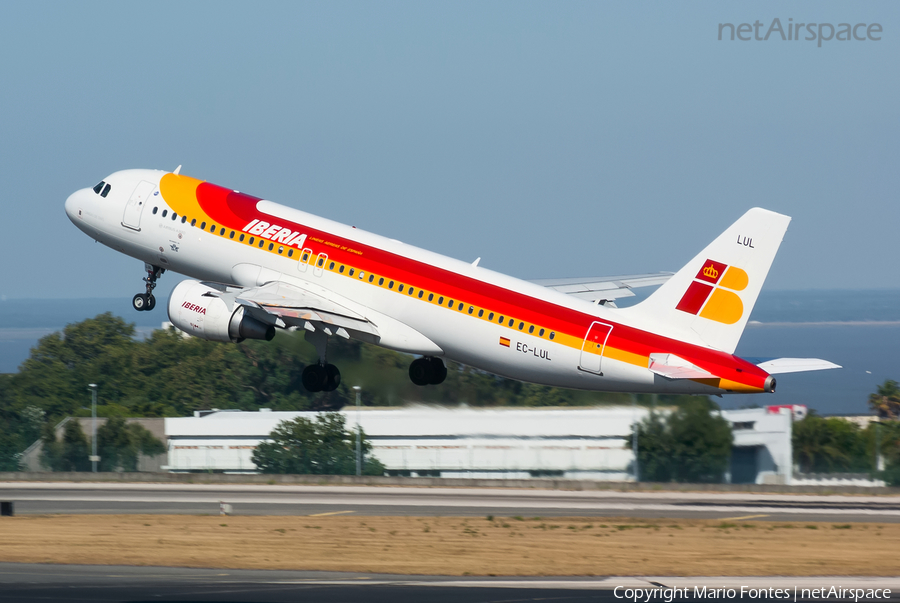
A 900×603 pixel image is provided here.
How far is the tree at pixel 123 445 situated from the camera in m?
80.4

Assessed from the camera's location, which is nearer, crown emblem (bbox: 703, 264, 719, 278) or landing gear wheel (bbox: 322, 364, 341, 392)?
crown emblem (bbox: 703, 264, 719, 278)

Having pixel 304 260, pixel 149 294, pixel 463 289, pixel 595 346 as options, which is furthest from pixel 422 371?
pixel 149 294

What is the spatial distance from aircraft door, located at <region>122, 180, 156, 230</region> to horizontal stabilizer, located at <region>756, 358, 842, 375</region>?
24900 mm

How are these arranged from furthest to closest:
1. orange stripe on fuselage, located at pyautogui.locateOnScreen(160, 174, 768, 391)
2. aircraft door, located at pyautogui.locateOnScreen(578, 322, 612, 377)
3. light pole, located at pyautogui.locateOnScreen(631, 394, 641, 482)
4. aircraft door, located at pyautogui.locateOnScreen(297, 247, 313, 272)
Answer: light pole, located at pyautogui.locateOnScreen(631, 394, 641, 482)
aircraft door, located at pyautogui.locateOnScreen(297, 247, 313, 272)
aircraft door, located at pyautogui.locateOnScreen(578, 322, 612, 377)
orange stripe on fuselage, located at pyautogui.locateOnScreen(160, 174, 768, 391)

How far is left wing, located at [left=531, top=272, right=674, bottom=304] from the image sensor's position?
46.0 m

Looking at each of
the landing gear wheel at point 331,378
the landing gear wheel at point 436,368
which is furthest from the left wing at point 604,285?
the landing gear wheel at point 331,378

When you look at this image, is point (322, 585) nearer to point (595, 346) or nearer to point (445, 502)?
point (595, 346)

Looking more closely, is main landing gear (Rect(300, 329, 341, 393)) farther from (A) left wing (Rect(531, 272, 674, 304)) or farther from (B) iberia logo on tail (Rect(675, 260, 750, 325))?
(B) iberia logo on tail (Rect(675, 260, 750, 325))

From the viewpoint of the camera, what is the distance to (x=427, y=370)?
46156 mm

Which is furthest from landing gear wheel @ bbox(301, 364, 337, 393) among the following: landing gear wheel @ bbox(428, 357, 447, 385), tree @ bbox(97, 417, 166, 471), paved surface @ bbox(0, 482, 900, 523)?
tree @ bbox(97, 417, 166, 471)

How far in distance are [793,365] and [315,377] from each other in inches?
709

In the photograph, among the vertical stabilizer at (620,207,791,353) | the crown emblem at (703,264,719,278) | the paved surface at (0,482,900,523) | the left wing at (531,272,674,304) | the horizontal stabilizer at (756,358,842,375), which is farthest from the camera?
the paved surface at (0,482,900,523)

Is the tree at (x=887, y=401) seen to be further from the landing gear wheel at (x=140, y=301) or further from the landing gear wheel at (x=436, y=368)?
the landing gear wheel at (x=140, y=301)

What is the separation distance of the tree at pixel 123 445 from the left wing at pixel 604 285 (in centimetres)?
4281
